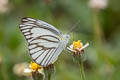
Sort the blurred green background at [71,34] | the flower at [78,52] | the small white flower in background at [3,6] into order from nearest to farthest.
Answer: the flower at [78,52] → the blurred green background at [71,34] → the small white flower in background at [3,6]

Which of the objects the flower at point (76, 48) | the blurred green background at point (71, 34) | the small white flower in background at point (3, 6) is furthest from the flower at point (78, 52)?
the small white flower in background at point (3, 6)

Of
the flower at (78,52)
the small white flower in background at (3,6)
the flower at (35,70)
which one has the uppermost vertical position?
the small white flower in background at (3,6)

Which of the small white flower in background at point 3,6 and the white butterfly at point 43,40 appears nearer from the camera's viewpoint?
the white butterfly at point 43,40

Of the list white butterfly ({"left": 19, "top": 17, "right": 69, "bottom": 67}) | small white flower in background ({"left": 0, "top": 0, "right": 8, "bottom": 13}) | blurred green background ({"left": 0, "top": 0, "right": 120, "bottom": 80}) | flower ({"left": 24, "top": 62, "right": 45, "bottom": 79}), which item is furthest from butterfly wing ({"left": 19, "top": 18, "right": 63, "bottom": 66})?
small white flower in background ({"left": 0, "top": 0, "right": 8, "bottom": 13})

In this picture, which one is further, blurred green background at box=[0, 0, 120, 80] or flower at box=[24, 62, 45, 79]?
blurred green background at box=[0, 0, 120, 80]

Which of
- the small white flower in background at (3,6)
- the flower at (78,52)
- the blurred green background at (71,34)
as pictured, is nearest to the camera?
the flower at (78,52)

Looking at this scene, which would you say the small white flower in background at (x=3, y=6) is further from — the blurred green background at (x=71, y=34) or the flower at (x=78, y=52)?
the flower at (x=78, y=52)

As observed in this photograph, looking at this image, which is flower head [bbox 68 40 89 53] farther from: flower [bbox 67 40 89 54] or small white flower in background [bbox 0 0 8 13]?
small white flower in background [bbox 0 0 8 13]
